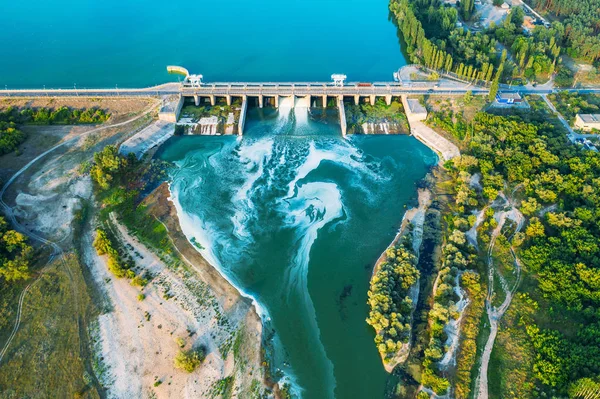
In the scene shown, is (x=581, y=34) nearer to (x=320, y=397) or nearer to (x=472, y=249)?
(x=472, y=249)

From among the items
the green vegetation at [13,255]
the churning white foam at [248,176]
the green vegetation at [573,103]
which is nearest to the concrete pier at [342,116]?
the churning white foam at [248,176]

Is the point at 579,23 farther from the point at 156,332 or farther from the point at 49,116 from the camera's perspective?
the point at 49,116

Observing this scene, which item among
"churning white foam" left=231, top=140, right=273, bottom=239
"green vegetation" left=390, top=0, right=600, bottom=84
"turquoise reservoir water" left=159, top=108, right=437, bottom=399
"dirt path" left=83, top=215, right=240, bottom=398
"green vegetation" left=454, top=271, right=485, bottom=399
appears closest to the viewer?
"green vegetation" left=454, top=271, right=485, bottom=399

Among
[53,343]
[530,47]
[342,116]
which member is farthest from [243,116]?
[530,47]

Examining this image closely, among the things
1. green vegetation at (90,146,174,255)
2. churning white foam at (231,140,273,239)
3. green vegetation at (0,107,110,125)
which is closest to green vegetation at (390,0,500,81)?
churning white foam at (231,140,273,239)

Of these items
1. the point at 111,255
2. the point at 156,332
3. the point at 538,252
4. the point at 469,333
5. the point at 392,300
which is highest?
the point at 111,255

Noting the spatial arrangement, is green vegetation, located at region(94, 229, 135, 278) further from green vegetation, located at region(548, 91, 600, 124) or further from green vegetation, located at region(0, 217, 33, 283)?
green vegetation, located at region(548, 91, 600, 124)
